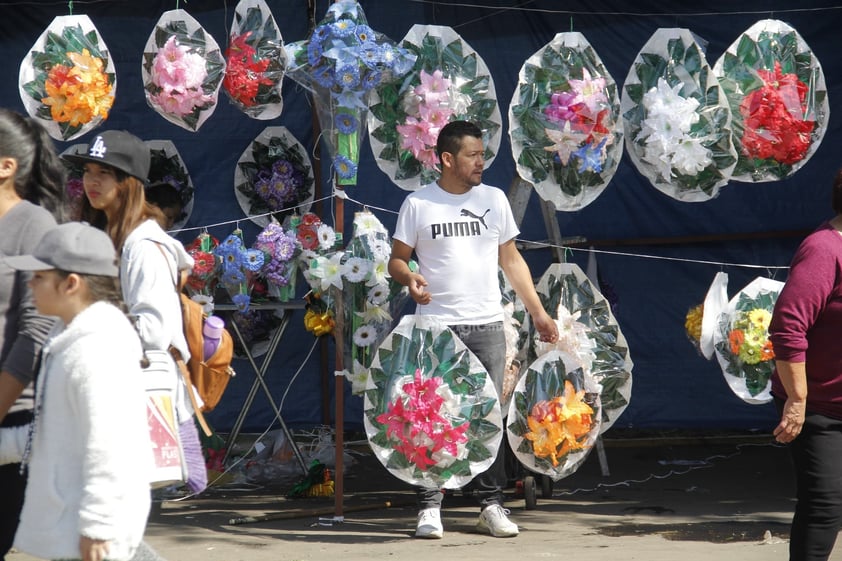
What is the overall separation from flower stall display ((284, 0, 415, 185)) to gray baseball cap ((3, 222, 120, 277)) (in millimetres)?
2712

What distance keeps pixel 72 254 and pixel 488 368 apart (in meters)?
→ 2.79

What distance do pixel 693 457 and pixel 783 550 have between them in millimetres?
2232

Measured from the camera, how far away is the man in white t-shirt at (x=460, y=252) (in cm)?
510

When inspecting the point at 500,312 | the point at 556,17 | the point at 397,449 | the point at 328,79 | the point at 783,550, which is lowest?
the point at 783,550

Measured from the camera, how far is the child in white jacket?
8.15 feet

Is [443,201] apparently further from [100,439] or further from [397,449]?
[100,439]

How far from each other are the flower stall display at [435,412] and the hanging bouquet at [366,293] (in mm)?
262

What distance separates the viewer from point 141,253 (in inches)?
129

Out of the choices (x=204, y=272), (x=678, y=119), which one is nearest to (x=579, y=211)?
(x=678, y=119)

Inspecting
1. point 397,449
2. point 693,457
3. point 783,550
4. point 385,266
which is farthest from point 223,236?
point 783,550

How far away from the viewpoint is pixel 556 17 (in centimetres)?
654

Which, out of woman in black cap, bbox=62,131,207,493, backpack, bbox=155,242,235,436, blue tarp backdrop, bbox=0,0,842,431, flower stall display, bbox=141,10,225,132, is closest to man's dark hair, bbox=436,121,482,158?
flower stall display, bbox=141,10,225,132

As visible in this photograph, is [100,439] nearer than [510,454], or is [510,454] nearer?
[100,439]

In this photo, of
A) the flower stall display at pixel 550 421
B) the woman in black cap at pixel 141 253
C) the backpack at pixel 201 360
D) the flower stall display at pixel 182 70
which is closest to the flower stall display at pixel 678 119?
the flower stall display at pixel 550 421
